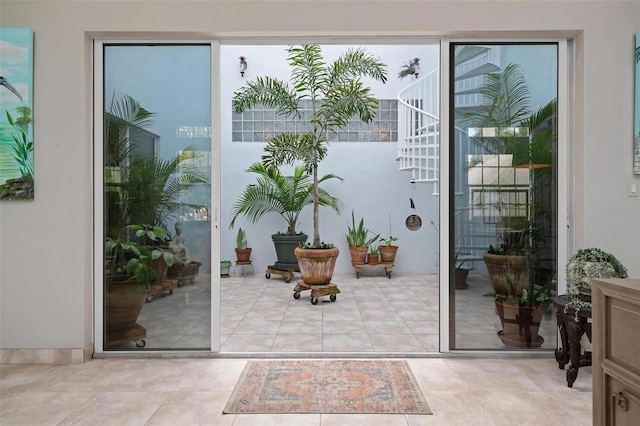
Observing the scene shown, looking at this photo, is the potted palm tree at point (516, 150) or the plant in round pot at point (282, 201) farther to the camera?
the plant in round pot at point (282, 201)

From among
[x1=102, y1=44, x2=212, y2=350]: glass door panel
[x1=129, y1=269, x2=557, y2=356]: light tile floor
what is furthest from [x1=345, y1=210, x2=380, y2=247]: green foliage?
[x1=102, y1=44, x2=212, y2=350]: glass door panel

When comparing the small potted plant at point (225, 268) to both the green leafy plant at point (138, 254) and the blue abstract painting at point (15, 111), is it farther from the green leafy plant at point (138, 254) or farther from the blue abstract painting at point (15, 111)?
the blue abstract painting at point (15, 111)

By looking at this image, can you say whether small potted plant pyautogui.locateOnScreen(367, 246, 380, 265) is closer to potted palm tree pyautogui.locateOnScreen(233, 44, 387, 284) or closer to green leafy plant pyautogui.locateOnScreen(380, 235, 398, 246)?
green leafy plant pyautogui.locateOnScreen(380, 235, 398, 246)

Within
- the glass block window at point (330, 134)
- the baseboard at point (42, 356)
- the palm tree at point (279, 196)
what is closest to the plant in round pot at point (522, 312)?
the baseboard at point (42, 356)

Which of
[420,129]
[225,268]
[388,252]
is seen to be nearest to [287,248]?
[225,268]

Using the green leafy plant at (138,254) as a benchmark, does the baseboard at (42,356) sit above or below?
below

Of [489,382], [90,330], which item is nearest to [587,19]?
[489,382]

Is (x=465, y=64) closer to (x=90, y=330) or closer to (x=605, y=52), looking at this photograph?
(x=605, y=52)

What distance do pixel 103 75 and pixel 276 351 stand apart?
7.91ft

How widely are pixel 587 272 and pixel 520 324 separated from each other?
704mm

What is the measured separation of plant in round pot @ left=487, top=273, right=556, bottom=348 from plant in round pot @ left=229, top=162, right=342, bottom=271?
141 inches

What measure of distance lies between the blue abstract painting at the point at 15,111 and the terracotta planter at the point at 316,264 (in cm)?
272

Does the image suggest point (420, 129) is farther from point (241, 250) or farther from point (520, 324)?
point (520, 324)

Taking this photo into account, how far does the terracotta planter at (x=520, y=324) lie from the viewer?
10.3 feet
